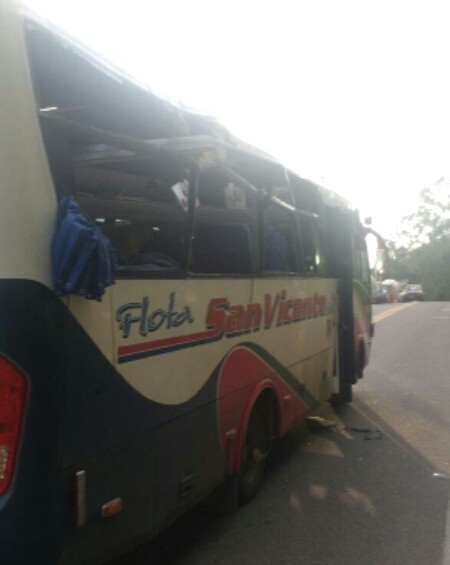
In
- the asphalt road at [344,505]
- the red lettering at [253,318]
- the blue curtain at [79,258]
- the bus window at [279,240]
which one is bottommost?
the asphalt road at [344,505]

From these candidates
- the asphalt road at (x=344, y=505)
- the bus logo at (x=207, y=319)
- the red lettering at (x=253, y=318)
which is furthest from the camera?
the red lettering at (x=253, y=318)

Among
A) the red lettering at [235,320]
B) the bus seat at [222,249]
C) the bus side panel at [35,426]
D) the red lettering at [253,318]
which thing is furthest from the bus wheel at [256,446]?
the bus side panel at [35,426]

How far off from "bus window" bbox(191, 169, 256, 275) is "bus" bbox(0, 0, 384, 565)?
2cm

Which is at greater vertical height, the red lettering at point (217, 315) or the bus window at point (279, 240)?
the bus window at point (279, 240)

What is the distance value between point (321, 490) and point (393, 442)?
6.37 feet

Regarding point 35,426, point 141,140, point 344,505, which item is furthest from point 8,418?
point 344,505

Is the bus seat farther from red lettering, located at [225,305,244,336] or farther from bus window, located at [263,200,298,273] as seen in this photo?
bus window, located at [263,200,298,273]

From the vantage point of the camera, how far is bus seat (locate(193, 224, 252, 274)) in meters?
4.40

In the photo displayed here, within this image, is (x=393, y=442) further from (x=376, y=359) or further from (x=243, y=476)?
(x=376, y=359)

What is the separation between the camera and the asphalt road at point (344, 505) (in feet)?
14.8

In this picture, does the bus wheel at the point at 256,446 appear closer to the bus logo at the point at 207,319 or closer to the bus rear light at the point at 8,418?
the bus logo at the point at 207,319

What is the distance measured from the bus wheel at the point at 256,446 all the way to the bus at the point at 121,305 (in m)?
0.02

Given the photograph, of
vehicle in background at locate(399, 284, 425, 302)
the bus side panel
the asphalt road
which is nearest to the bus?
the bus side panel

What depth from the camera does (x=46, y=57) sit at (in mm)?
3178
